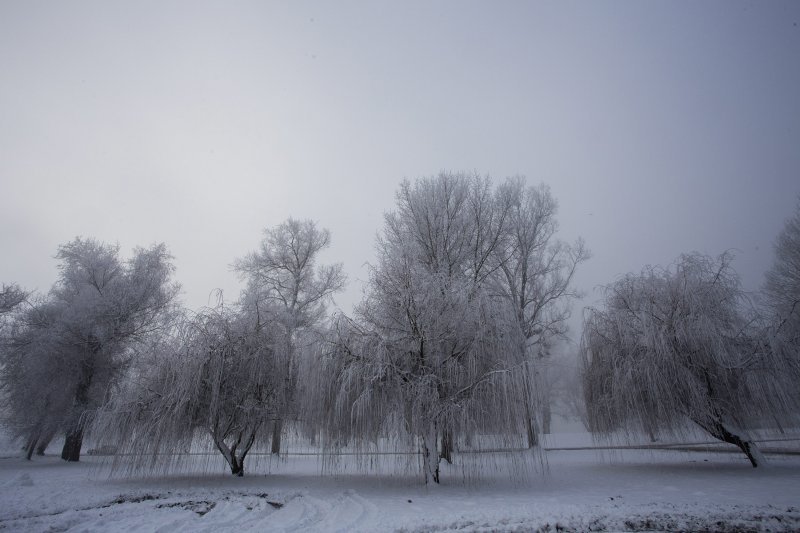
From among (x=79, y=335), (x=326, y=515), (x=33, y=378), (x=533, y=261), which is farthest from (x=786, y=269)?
(x=33, y=378)

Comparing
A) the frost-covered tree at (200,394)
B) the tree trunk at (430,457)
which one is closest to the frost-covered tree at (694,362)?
the tree trunk at (430,457)

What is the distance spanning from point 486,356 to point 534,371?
1273mm

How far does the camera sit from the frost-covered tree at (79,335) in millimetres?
13969

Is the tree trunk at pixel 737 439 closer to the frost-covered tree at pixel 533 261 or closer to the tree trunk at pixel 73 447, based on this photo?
the frost-covered tree at pixel 533 261

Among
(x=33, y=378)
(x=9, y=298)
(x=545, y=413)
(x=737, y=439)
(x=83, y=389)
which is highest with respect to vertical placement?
(x=9, y=298)

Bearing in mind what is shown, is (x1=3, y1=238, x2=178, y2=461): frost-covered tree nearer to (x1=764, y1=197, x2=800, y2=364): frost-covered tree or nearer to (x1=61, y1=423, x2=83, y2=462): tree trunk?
(x1=61, y1=423, x2=83, y2=462): tree trunk

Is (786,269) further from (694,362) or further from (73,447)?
(73,447)

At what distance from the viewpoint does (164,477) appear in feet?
36.6

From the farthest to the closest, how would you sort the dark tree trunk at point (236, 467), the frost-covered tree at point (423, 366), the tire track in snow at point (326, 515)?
the dark tree trunk at point (236, 467) < the frost-covered tree at point (423, 366) < the tire track in snow at point (326, 515)

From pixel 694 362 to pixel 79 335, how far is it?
20.8m

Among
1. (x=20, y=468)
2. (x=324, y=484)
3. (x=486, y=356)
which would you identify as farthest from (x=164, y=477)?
(x=486, y=356)

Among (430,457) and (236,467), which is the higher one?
(430,457)

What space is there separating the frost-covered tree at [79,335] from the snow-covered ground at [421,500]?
141 inches

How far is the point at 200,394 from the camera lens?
10547 mm
